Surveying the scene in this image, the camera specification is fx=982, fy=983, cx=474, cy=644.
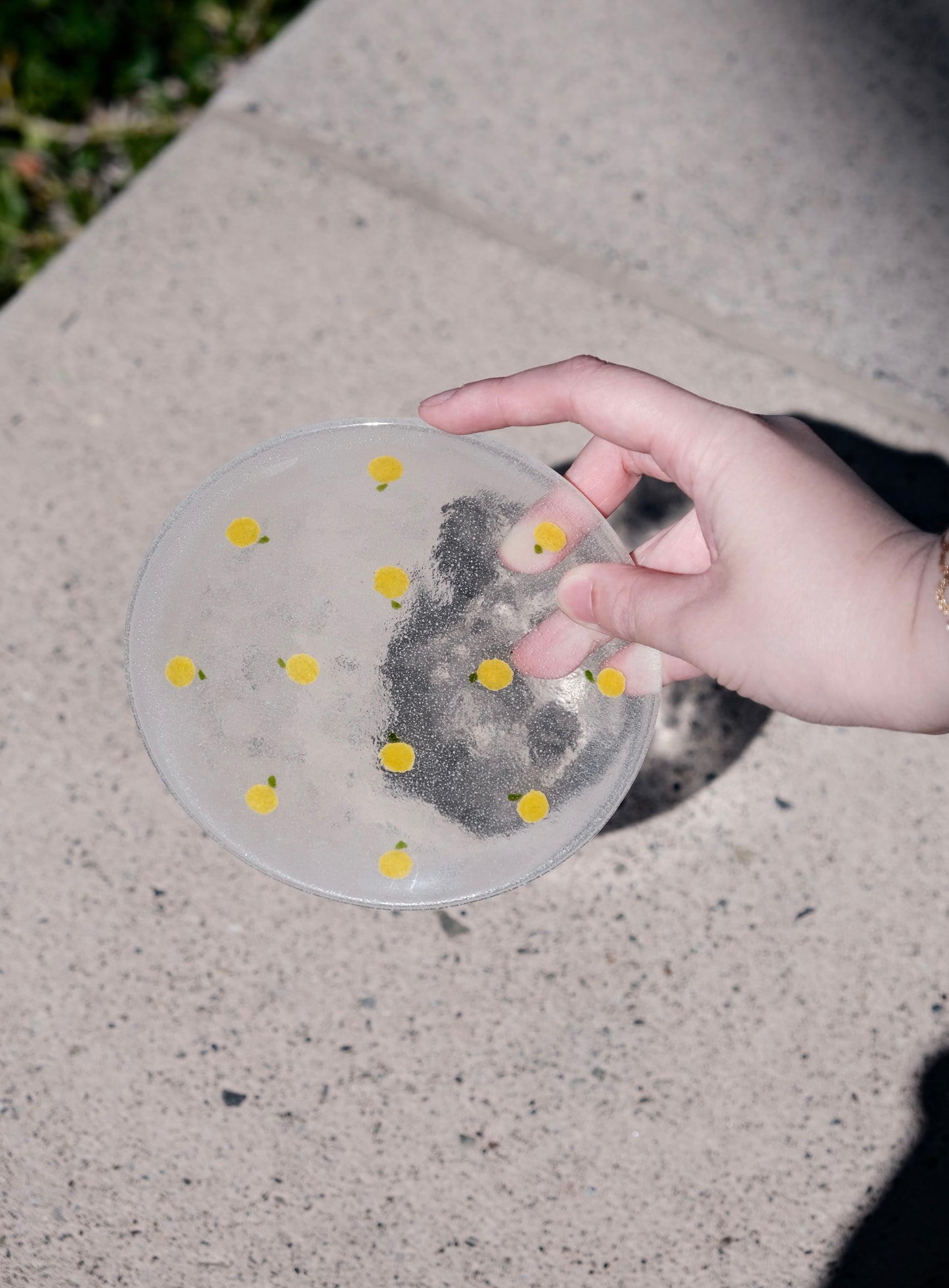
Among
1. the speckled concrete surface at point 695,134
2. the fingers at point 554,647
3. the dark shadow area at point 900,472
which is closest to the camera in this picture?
the fingers at point 554,647

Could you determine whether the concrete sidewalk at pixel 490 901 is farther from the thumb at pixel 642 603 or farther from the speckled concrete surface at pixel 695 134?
the thumb at pixel 642 603

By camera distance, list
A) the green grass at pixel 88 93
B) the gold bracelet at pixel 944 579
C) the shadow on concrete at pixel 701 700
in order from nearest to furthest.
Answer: the gold bracelet at pixel 944 579 → the shadow on concrete at pixel 701 700 → the green grass at pixel 88 93

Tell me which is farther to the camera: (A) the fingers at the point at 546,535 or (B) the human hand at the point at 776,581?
(A) the fingers at the point at 546,535

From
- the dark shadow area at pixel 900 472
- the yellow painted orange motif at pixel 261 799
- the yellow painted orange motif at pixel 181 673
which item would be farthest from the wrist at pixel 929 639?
the yellow painted orange motif at pixel 181 673

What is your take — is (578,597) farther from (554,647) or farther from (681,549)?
(681,549)

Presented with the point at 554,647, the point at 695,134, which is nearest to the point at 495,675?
the point at 554,647

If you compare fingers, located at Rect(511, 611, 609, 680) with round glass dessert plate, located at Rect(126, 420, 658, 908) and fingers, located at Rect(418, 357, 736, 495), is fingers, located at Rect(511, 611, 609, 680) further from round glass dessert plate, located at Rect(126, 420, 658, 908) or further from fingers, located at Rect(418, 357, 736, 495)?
fingers, located at Rect(418, 357, 736, 495)

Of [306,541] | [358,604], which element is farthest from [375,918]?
[306,541]

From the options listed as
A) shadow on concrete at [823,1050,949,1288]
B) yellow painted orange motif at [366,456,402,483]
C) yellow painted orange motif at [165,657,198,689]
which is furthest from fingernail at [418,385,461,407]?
shadow on concrete at [823,1050,949,1288]
